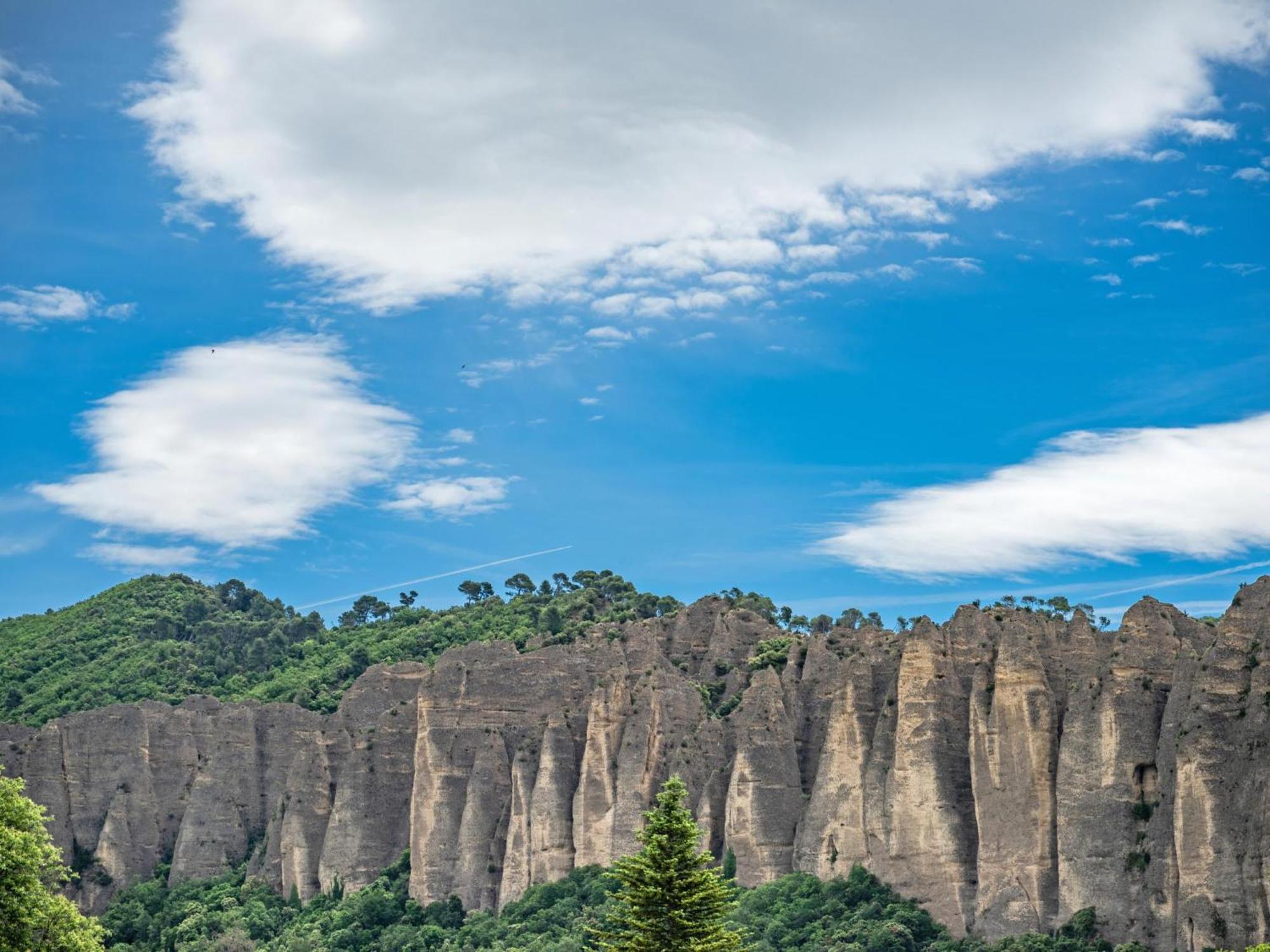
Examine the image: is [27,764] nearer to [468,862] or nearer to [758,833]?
[468,862]

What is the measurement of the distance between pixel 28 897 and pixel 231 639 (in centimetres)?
10813

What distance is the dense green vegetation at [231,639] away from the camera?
138 metres

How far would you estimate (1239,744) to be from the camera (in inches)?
2746

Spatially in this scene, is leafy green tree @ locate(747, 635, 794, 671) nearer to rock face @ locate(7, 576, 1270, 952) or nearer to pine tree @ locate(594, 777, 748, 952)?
rock face @ locate(7, 576, 1270, 952)

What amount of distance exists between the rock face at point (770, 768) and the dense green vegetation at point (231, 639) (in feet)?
46.0

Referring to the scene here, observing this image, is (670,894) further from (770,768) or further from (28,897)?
(770,768)

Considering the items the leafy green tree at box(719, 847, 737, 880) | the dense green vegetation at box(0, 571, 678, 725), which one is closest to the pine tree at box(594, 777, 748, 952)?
the leafy green tree at box(719, 847, 737, 880)

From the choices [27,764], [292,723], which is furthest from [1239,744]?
[27,764]

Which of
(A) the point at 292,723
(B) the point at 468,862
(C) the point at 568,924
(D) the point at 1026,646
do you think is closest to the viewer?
(D) the point at 1026,646

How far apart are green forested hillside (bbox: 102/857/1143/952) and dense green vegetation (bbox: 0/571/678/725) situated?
21973 millimetres

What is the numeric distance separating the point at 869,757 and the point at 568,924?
17688 mm

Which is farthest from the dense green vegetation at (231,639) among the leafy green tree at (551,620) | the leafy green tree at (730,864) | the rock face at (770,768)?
the leafy green tree at (730,864)

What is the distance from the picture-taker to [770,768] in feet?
306

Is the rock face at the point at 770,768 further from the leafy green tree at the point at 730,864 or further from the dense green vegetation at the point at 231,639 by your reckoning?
the dense green vegetation at the point at 231,639
